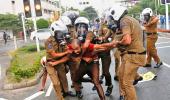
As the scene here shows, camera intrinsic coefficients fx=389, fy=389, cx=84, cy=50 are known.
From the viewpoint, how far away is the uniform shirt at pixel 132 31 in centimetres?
674

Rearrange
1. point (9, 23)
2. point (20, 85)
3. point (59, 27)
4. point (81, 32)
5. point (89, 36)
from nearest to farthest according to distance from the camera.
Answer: point (89, 36), point (81, 32), point (59, 27), point (20, 85), point (9, 23)

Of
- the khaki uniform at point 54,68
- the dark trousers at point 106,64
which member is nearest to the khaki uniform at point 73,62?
the khaki uniform at point 54,68

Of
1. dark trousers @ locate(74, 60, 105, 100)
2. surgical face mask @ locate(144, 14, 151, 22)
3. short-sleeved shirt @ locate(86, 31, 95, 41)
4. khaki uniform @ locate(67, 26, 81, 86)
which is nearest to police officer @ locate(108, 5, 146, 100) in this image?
short-sleeved shirt @ locate(86, 31, 95, 41)

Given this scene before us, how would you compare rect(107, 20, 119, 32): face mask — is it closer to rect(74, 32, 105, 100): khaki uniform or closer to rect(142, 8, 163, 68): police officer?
rect(74, 32, 105, 100): khaki uniform

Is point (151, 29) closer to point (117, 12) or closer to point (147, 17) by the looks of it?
point (147, 17)

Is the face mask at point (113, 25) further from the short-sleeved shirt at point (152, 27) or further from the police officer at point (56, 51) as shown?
the short-sleeved shirt at point (152, 27)

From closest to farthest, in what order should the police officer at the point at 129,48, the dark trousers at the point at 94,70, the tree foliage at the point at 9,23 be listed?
1. the police officer at the point at 129,48
2. the dark trousers at the point at 94,70
3. the tree foliage at the point at 9,23

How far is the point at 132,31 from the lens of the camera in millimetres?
6820

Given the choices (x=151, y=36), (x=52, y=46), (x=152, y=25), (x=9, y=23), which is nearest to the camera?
(x=52, y=46)

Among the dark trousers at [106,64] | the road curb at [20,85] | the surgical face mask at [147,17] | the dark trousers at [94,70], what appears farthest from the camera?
the surgical face mask at [147,17]

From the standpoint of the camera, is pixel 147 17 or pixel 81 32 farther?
pixel 147 17

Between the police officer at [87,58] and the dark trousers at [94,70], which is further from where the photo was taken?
the dark trousers at [94,70]

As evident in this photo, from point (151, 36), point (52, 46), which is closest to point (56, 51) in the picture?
point (52, 46)

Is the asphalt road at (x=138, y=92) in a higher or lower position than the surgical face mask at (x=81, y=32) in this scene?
lower
